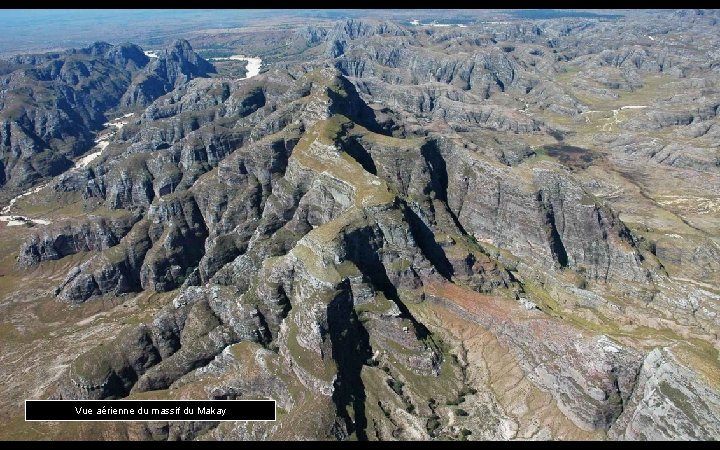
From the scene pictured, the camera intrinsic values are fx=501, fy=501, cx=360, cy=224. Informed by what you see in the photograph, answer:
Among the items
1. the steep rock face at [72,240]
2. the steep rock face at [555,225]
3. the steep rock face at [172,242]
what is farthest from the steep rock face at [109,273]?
the steep rock face at [555,225]

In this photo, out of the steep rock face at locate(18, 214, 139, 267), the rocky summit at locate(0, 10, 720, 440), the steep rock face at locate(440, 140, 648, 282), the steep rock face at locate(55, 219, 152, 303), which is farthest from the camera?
the steep rock face at locate(18, 214, 139, 267)

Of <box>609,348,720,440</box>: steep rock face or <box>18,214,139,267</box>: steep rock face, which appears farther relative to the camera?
<box>18,214,139,267</box>: steep rock face

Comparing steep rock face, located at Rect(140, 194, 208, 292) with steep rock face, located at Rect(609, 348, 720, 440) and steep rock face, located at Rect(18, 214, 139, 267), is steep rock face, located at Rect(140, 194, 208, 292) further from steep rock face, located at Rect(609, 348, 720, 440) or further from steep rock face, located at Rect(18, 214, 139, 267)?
steep rock face, located at Rect(609, 348, 720, 440)

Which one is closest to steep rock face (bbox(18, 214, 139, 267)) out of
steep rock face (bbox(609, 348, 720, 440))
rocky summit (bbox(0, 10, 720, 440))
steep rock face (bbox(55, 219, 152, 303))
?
rocky summit (bbox(0, 10, 720, 440))

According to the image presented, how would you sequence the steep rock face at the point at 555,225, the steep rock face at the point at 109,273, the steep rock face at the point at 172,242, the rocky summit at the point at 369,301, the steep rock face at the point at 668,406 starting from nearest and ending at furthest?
the steep rock face at the point at 668,406, the rocky summit at the point at 369,301, the steep rock face at the point at 555,225, the steep rock face at the point at 109,273, the steep rock face at the point at 172,242

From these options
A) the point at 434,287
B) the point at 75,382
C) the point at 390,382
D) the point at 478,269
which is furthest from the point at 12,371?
the point at 478,269

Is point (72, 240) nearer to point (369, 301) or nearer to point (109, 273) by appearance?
point (109, 273)

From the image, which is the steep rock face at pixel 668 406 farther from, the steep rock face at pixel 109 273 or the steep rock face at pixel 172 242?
the steep rock face at pixel 109 273

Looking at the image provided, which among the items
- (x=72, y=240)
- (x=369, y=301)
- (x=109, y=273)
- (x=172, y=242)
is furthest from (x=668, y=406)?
(x=72, y=240)
